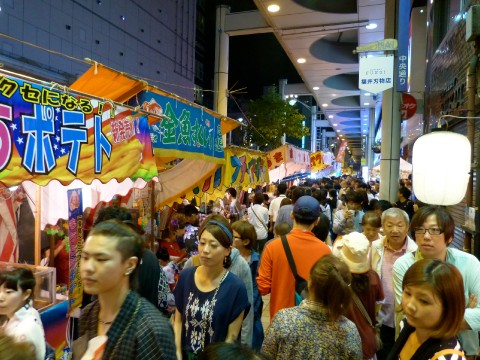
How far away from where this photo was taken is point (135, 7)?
1530 cm

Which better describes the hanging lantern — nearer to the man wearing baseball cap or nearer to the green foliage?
the man wearing baseball cap

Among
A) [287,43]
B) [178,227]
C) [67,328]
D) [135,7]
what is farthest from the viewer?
[135,7]

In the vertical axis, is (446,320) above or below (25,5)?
below

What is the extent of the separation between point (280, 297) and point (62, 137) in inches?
103

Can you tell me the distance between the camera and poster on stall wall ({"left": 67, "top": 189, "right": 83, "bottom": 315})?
13.8 feet

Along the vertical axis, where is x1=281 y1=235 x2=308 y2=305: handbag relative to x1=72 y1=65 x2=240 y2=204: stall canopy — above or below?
below

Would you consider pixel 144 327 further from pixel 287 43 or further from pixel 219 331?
pixel 287 43

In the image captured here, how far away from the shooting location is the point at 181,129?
609 cm

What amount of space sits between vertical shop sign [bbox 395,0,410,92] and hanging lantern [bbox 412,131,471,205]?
4658 mm

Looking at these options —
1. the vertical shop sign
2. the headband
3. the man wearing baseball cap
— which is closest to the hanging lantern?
the man wearing baseball cap

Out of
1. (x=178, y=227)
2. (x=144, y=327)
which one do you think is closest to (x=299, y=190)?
(x=178, y=227)

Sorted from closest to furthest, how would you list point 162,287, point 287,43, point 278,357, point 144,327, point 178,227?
point 144,327
point 278,357
point 162,287
point 178,227
point 287,43

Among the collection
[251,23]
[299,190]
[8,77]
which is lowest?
[299,190]

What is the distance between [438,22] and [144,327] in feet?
34.9
